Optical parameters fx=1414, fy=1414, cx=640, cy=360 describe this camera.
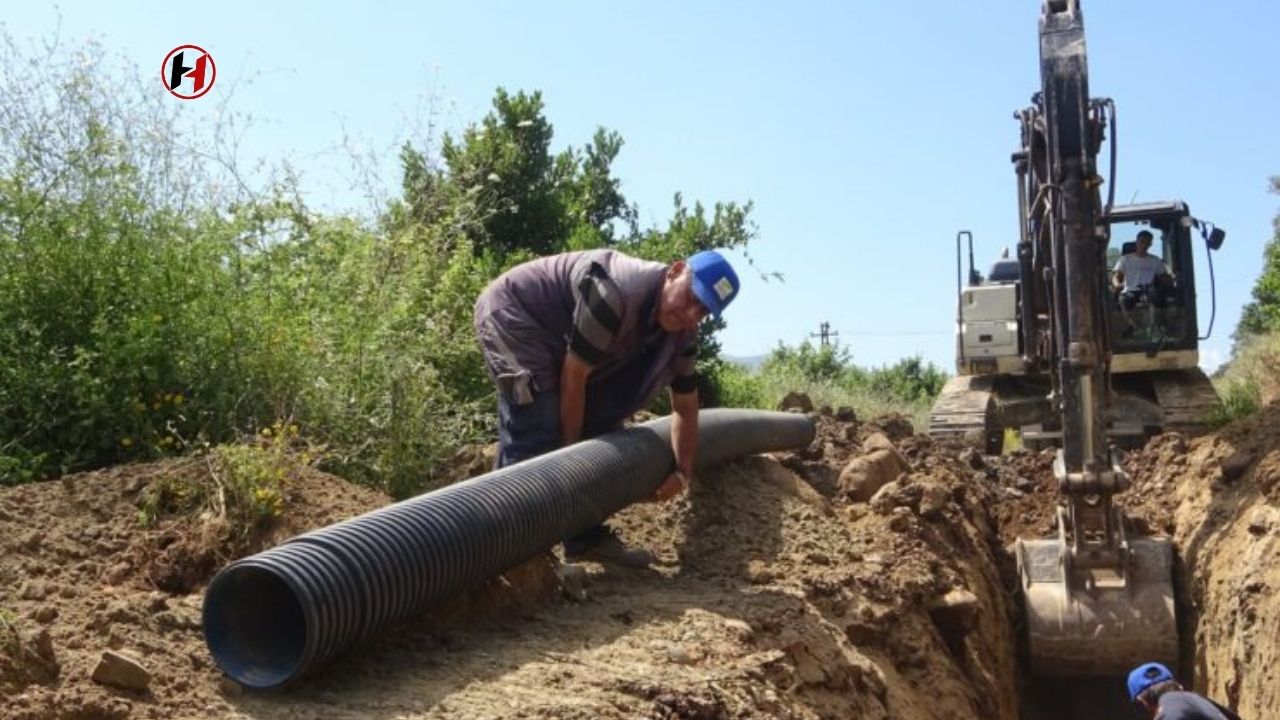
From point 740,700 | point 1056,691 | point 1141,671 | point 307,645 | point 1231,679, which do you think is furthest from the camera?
point 1056,691

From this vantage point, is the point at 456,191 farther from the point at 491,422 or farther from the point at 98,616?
the point at 98,616

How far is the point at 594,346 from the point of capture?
5.96 metres

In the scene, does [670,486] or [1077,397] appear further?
[1077,397]

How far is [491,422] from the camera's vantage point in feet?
29.1

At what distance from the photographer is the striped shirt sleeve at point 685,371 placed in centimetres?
640

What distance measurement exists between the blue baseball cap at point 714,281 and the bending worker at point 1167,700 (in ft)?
8.25

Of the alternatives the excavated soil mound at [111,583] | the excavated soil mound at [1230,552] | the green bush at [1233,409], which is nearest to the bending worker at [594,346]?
the excavated soil mound at [111,583]

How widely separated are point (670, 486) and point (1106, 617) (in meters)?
2.60

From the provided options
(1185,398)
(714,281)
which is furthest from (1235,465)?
(1185,398)

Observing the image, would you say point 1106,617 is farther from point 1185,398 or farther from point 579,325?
point 1185,398

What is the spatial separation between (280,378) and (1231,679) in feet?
16.2

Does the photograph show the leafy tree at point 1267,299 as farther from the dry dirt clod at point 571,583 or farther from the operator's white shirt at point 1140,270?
the dry dirt clod at point 571,583

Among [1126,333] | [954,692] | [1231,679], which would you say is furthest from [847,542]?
[1126,333]

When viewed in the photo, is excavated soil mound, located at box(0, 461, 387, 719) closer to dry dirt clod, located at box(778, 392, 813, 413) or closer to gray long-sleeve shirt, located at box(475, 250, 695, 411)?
gray long-sleeve shirt, located at box(475, 250, 695, 411)
